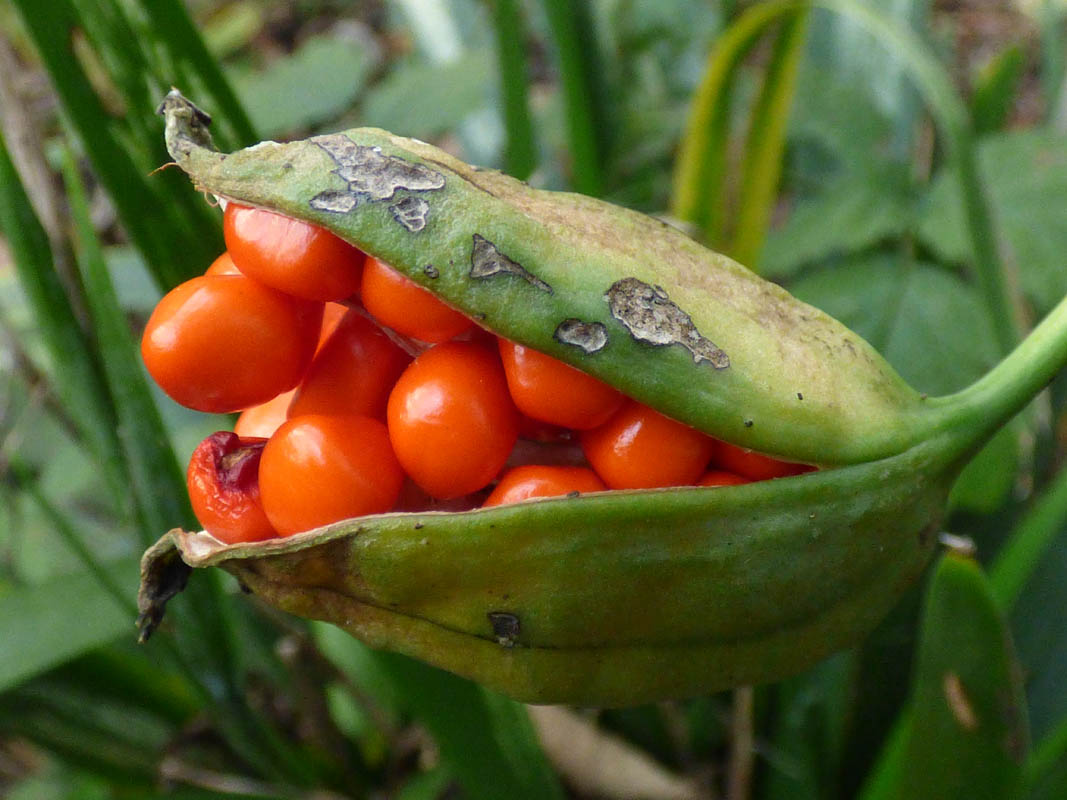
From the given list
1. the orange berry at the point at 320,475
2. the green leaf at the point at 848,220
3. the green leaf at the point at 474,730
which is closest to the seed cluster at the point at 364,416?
the orange berry at the point at 320,475

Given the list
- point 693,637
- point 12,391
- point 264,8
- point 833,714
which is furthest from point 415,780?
point 264,8

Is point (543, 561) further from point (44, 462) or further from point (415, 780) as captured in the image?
point (44, 462)

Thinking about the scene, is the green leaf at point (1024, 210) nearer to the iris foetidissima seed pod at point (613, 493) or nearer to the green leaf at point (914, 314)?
the green leaf at point (914, 314)

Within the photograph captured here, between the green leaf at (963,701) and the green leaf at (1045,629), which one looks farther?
the green leaf at (1045,629)

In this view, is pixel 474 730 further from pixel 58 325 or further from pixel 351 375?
pixel 58 325

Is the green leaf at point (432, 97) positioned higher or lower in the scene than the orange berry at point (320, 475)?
higher

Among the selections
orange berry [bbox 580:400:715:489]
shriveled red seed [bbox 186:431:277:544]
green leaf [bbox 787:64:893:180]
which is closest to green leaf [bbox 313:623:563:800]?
shriveled red seed [bbox 186:431:277:544]
